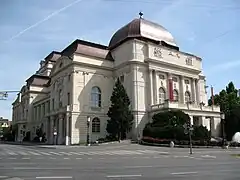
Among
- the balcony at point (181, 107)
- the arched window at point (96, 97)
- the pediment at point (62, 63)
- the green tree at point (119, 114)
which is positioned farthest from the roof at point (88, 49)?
the balcony at point (181, 107)

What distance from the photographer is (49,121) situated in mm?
62938

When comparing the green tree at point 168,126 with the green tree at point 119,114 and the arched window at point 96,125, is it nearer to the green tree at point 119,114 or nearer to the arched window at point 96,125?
the green tree at point 119,114

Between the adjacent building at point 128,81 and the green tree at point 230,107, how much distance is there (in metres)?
3.80

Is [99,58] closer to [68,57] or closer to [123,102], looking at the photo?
[68,57]

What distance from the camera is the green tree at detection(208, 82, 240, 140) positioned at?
60219 mm

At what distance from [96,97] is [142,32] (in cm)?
1720

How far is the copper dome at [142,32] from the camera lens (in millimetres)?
62453

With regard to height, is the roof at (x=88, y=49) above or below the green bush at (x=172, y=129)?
above

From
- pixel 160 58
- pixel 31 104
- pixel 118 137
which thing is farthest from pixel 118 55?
pixel 31 104

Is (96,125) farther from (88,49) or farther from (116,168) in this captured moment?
(116,168)

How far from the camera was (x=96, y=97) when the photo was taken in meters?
59.4

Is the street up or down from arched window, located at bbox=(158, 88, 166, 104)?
down

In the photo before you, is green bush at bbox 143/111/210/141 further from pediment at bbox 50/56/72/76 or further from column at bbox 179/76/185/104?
pediment at bbox 50/56/72/76

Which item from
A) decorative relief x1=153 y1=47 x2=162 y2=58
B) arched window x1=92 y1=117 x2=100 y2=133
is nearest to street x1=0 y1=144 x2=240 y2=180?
arched window x1=92 y1=117 x2=100 y2=133
